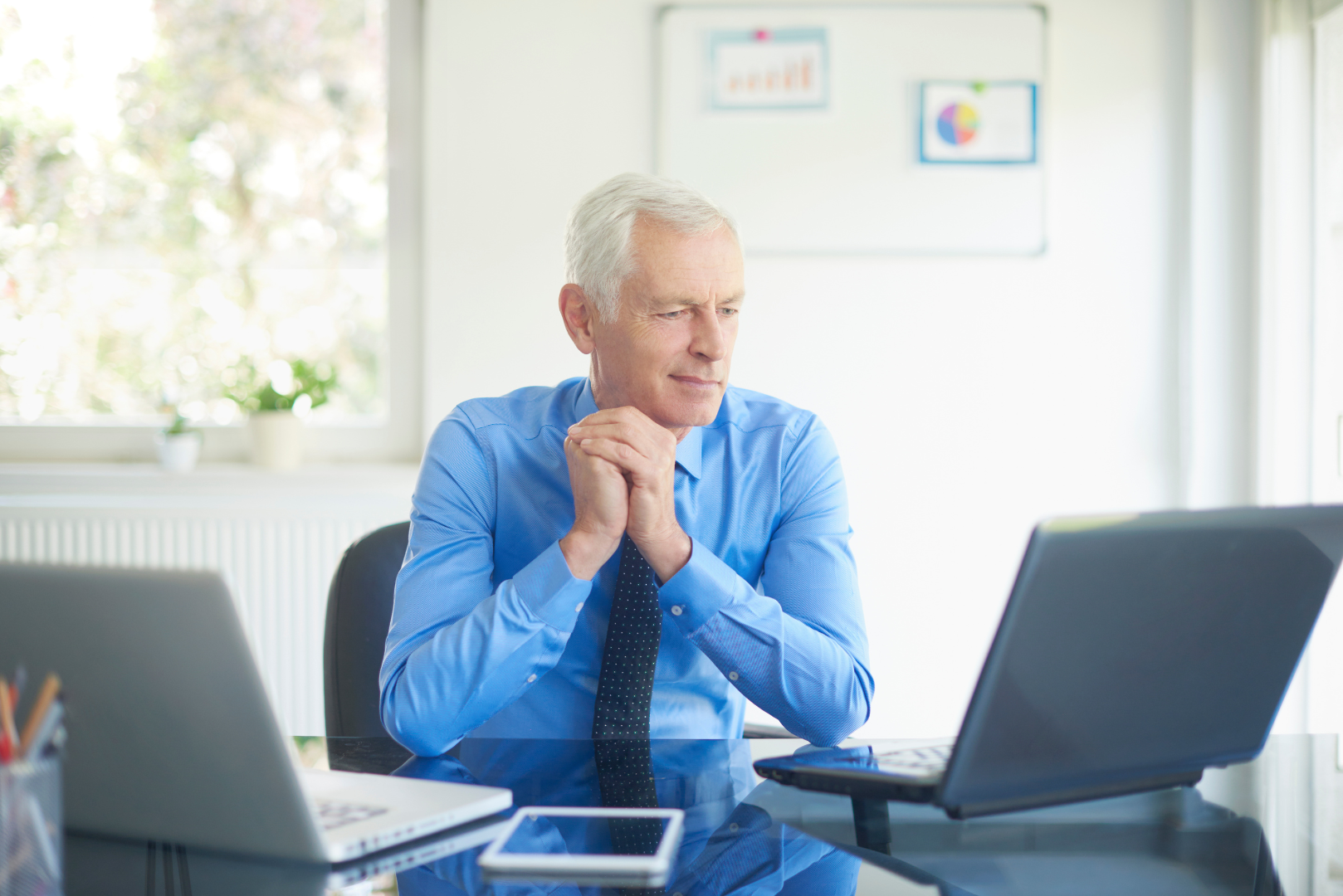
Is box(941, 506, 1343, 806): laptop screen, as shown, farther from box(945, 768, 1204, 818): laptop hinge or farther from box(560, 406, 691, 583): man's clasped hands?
box(560, 406, 691, 583): man's clasped hands

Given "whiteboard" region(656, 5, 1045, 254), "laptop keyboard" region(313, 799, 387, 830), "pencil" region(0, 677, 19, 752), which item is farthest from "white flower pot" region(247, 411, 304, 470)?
"pencil" region(0, 677, 19, 752)

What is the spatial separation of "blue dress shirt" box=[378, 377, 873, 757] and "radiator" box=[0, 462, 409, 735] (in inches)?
52.1

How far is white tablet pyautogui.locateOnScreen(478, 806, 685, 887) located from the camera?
0.71 metres

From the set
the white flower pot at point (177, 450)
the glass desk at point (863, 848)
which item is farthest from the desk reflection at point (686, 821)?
the white flower pot at point (177, 450)

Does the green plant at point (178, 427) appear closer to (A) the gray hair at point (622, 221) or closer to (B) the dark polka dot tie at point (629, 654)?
(A) the gray hair at point (622, 221)

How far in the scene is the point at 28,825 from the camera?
1.78 ft

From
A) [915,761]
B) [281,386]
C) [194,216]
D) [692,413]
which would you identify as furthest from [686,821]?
[194,216]

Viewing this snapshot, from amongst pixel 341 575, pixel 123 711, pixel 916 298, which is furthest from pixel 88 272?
pixel 123 711

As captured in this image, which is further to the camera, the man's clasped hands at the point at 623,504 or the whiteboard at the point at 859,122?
the whiteboard at the point at 859,122

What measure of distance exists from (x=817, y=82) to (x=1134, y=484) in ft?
4.32

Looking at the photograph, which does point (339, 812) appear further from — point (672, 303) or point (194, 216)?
point (194, 216)

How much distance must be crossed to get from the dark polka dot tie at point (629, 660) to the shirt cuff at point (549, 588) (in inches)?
3.4

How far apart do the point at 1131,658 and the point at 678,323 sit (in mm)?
762

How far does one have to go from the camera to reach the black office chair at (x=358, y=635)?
1.36 meters
